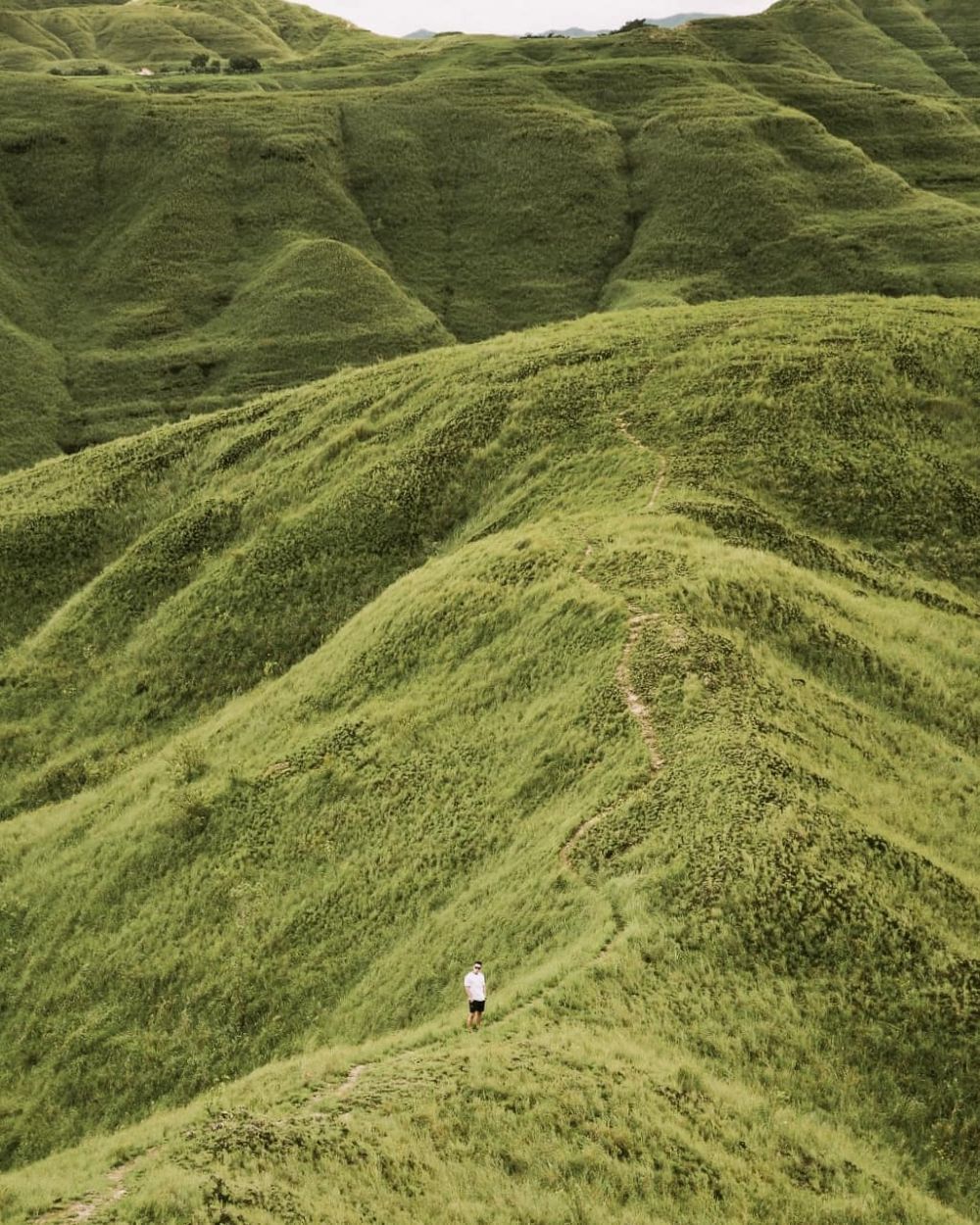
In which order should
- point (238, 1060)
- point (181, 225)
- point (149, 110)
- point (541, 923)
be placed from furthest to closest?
1. point (149, 110)
2. point (181, 225)
3. point (238, 1060)
4. point (541, 923)

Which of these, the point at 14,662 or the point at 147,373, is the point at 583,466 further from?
the point at 147,373

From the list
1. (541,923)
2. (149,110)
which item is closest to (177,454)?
(541,923)

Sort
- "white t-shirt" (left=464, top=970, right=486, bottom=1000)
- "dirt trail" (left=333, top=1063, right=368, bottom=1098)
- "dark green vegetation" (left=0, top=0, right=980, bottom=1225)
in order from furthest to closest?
1. "white t-shirt" (left=464, top=970, right=486, bottom=1000)
2. "dirt trail" (left=333, top=1063, right=368, bottom=1098)
3. "dark green vegetation" (left=0, top=0, right=980, bottom=1225)

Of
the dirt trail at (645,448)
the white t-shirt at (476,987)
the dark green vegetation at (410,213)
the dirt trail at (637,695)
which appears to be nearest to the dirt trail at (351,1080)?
the white t-shirt at (476,987)

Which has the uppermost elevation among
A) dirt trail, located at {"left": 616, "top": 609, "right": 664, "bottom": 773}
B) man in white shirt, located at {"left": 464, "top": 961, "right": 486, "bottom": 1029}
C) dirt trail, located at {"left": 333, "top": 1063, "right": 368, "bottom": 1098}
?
dirt trail, located at {"left": 616, "top": 609, "right": 664, "bottom": 773}

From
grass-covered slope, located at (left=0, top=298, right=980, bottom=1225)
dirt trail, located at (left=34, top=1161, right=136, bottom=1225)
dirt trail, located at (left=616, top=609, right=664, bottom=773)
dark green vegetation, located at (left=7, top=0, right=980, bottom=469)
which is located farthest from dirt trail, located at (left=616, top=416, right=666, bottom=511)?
dark green vegetation, located at (left=7, top=0, right=980, bottom=469)

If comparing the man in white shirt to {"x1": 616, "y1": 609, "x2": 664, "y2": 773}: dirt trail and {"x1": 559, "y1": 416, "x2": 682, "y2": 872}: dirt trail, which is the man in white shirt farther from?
{"x1": 616, "y1": 609, "x2": 664, "y2": 773}: dirt trail
